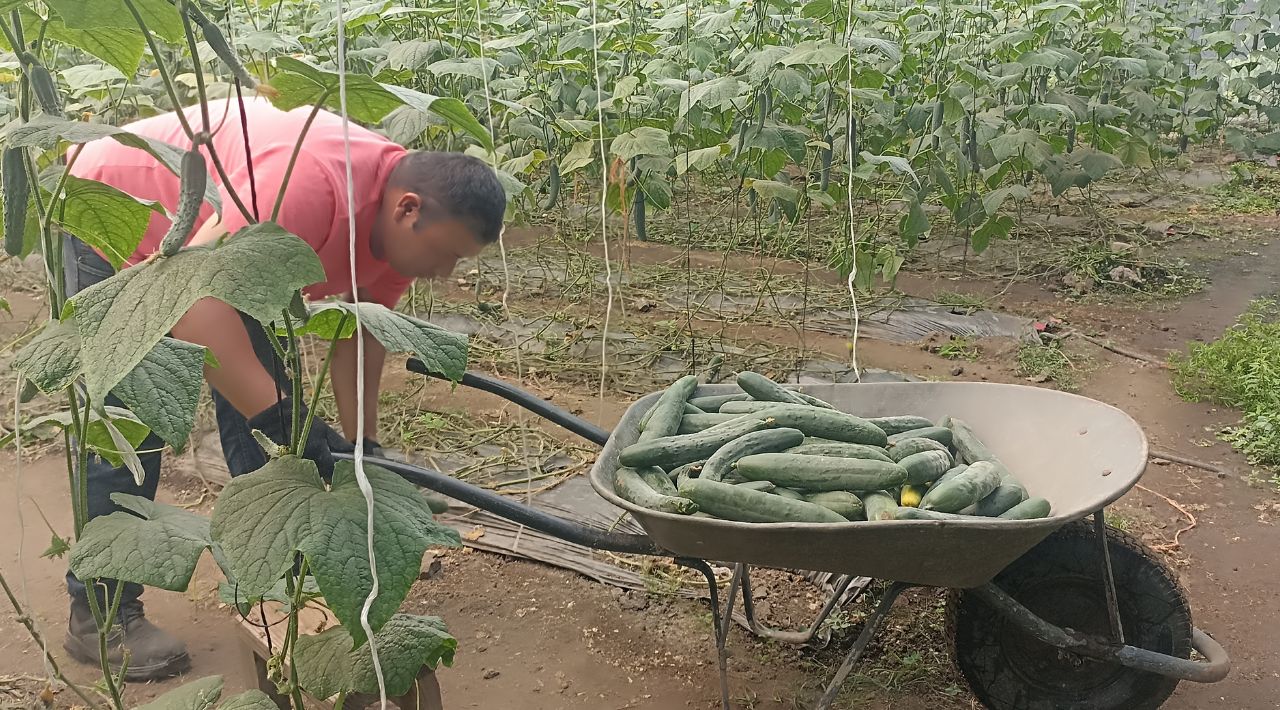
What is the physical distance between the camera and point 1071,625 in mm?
2449

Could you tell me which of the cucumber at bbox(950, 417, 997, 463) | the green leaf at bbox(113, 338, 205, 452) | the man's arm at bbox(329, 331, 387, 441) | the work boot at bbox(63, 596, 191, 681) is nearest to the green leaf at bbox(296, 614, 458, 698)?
the green leaf at bbox(113, 338, 205, 452)

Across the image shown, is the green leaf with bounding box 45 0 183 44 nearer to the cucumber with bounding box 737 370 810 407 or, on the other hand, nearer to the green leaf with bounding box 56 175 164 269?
the green leaf with bounding box 56 175 164 269

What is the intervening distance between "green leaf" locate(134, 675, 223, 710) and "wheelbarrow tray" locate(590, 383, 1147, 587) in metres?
0.93

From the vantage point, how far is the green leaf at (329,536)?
1.13 meters

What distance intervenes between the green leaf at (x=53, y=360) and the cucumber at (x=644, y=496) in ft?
4.14

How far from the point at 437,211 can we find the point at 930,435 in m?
1.40

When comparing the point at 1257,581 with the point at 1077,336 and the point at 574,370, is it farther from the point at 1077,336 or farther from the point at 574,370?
the point at 574,370

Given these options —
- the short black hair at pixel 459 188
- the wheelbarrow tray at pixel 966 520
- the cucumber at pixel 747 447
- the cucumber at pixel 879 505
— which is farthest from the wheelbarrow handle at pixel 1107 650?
the short black hair at pixel 459 188

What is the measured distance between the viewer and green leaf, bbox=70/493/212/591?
4.08 feet

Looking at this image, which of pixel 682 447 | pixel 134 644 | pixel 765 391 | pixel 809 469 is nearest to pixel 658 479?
pixel 682 447

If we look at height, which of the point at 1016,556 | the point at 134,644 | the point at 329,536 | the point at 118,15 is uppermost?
the point at 118,15

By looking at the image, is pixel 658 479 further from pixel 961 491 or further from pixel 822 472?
pixel 961 491

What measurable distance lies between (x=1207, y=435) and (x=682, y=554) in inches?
126

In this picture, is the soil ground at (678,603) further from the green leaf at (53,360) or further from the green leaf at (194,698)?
the green leaf at (53,360)
